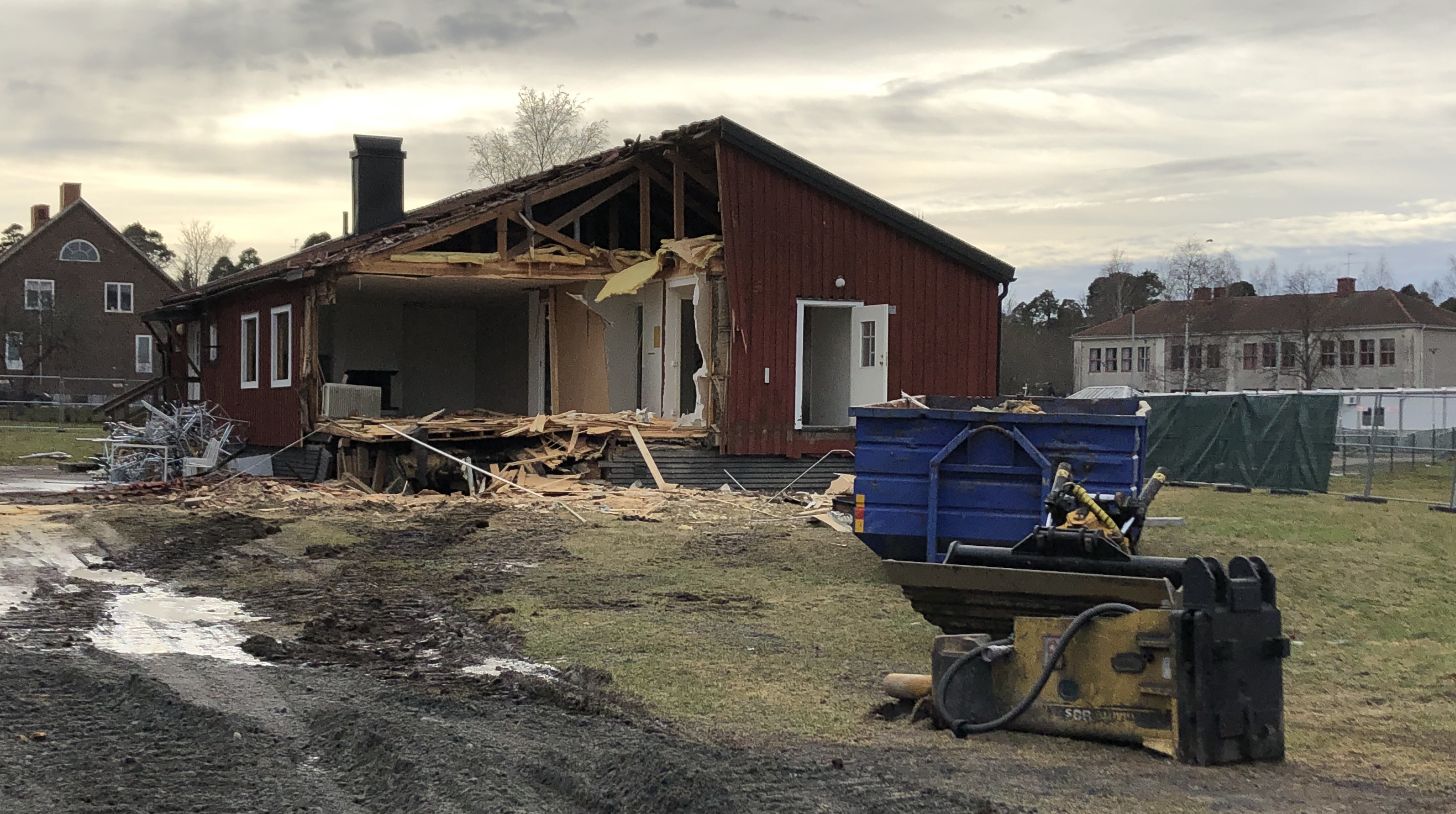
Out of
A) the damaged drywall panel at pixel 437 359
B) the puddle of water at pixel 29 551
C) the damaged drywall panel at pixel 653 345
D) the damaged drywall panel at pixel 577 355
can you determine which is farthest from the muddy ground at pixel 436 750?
the damaged drywall panel at pixel 437 359

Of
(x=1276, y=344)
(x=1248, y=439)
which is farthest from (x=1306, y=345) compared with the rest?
(x=1248, y=439)

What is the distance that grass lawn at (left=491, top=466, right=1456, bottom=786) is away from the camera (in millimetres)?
6738

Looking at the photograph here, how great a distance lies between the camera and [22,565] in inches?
480

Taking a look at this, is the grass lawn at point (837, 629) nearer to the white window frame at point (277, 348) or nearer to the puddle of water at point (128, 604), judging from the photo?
the puddle of water at point (128, 604)

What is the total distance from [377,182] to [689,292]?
8.43 meters

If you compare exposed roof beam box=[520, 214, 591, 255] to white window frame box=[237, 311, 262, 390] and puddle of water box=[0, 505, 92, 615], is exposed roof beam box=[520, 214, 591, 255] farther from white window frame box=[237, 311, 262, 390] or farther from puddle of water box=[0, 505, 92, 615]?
puddle of water box=[0, 505, 92, 615]

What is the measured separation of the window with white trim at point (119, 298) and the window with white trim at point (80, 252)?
134 cm

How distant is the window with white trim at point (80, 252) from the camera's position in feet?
201

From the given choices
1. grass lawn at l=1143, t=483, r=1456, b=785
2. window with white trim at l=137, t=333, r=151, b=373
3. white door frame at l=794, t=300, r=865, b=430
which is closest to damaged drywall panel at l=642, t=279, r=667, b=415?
white door frame at l=794, t=300, r=865, b=430

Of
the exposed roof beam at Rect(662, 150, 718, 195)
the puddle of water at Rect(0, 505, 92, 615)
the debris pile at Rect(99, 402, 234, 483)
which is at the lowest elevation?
the puddle of water at Rect(0, 505, 92, 615)

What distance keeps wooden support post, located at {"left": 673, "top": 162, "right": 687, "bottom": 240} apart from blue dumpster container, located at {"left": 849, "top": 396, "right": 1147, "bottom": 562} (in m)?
10.8

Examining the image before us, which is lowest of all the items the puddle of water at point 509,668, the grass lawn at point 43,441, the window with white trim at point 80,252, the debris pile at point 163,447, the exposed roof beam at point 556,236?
the puddle of water at point 509,668

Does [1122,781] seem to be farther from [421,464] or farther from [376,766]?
[421,464]

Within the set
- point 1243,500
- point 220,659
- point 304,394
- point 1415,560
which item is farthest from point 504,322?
point 220,659
